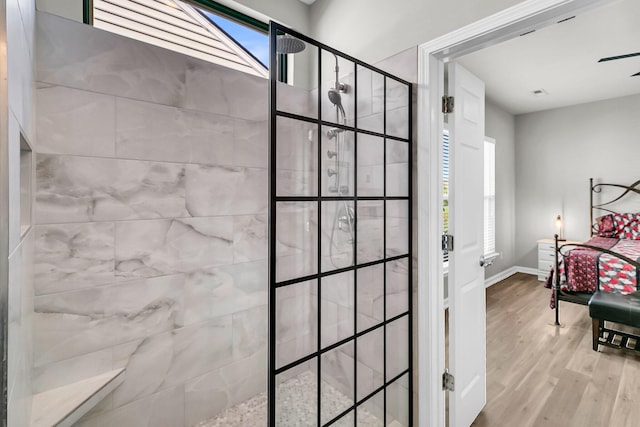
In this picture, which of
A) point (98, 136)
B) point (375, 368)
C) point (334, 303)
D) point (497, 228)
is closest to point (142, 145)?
point (98, 136)

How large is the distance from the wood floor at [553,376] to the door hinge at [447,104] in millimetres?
1908

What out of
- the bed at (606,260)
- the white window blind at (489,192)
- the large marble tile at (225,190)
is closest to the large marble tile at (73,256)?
the large marble tile at (225,190)

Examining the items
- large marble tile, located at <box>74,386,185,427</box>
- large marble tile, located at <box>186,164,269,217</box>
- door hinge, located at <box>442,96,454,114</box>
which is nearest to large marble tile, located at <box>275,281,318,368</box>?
large marble tile, located at <box>186,164,269,217</box>

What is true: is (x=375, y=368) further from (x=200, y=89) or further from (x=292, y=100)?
(x=200, y=89)

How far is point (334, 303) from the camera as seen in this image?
1331 millimetres

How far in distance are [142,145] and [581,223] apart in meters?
6.07

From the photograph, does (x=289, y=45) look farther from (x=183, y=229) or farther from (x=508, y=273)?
(x=508, y=273)

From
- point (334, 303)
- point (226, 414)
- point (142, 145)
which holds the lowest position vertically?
point (226, 414)

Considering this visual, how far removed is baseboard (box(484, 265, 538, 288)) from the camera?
183 inches

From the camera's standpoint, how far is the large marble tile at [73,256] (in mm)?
1361

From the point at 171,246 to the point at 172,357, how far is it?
0.65 metres

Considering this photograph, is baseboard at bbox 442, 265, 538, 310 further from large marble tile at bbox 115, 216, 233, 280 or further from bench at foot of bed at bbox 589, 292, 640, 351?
large marble tile at bbox 115, 216, 233, 280

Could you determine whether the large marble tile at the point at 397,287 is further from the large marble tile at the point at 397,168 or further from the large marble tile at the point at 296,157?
the large marble tile at the point at 296,157

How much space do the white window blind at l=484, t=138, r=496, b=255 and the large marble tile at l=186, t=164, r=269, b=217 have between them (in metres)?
3.84
